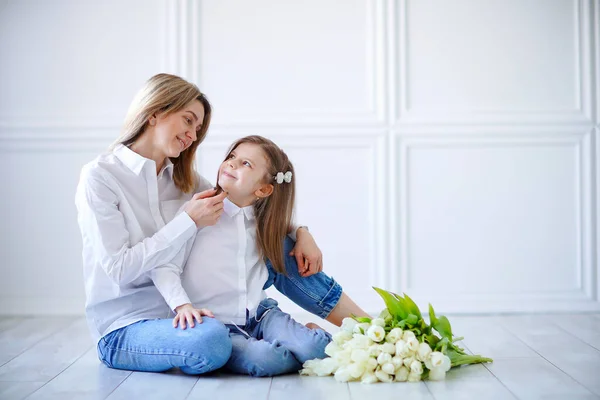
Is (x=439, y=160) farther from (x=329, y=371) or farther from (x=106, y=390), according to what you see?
(x=106, y=390)

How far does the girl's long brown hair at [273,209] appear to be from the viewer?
2.01m

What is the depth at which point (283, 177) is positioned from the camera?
6.69 ft

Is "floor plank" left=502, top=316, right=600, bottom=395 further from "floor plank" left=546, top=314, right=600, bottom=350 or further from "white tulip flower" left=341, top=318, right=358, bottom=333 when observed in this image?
"white tulip flower" left=341, top=318, right=358, bottom=333

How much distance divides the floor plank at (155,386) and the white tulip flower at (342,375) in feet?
1.21

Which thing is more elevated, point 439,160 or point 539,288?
point 439,160

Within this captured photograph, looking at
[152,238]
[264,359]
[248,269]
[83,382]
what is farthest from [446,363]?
[83,382]

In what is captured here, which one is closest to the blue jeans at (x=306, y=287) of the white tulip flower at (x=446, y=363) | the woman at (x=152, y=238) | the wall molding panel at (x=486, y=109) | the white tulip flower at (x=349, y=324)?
the woman at (x=152, y=238)

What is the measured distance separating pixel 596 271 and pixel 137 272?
2.13m

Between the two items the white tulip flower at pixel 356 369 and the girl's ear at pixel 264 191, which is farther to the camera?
the girl's ear at pixel 264 191

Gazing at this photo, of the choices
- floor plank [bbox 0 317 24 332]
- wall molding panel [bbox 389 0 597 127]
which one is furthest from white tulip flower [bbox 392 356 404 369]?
floor plank [bbox 0 317 24 332]

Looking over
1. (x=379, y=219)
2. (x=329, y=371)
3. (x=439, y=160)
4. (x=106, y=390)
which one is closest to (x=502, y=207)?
(x=439, y=160)

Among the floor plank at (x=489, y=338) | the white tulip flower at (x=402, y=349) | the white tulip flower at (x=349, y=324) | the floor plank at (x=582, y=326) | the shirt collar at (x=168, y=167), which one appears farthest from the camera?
the floor plank at (x=582, y=326)

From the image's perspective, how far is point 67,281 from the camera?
3049 mm

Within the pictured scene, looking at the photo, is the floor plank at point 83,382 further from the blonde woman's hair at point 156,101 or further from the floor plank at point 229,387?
the blonde woman's hair at point 156,101
